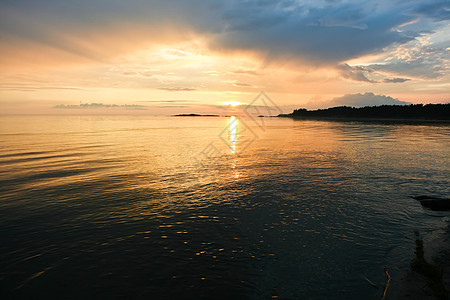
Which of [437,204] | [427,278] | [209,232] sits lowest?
[209,232]

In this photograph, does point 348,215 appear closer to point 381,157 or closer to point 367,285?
point 367,285

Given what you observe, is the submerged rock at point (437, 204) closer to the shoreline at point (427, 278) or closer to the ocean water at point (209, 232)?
the ocean water at point (209, 232)

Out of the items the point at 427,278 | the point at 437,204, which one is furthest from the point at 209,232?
the point at 437,204

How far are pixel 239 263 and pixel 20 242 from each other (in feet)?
29.8

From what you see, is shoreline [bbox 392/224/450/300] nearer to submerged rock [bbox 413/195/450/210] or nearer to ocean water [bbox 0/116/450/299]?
ocean water [bbox 0/116/450/299]

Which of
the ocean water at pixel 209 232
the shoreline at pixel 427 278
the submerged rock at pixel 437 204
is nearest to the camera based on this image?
the shoreline at pixel 427 278

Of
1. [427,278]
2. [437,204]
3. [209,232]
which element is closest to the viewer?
[427,278]

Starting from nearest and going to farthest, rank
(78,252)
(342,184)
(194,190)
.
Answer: (78,252), (194,190), (342,184)

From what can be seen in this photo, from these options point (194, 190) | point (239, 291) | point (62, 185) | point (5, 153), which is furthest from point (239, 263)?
point (5, 153)

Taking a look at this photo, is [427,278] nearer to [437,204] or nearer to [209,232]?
[209,232]

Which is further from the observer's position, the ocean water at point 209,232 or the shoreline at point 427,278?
the ocean water at point 209,232

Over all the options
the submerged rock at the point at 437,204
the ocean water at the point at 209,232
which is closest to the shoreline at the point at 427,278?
the ocean water at the point at 209,232

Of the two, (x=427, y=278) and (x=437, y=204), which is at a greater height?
(x=437, y=204)

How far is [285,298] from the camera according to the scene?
7.28 m
